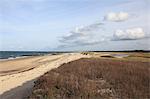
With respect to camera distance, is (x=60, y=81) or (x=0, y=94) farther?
(x=0, y=94)

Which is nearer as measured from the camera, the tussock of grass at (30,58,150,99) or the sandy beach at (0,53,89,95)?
the tussock of grass at (30,58,150,99)

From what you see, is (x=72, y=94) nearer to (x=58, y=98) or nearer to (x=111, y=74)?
(x=58, y=98)

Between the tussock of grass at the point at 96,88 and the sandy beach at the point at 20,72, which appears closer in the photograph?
the tussock of grass at the point at 96,88

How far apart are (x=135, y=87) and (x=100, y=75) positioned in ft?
12.2

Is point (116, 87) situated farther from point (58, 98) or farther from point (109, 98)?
point (58, 98)

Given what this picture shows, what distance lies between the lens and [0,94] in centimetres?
1633

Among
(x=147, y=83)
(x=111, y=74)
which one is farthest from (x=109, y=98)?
(x=111, y=74)

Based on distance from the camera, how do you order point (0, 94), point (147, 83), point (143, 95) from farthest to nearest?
point (0, 94)
point (147, 83)
point (143, 95)

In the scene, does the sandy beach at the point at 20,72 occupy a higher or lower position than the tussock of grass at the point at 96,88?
lower

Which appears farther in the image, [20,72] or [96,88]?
[20,72]

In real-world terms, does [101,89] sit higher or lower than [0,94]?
higher

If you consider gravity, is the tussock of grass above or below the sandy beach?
above

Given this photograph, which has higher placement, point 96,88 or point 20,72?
point 96,88

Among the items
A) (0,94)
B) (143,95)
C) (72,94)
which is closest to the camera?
(143,95)
